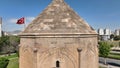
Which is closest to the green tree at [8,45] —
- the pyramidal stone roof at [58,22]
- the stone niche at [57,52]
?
the pyramidal stone roof at [58,22]

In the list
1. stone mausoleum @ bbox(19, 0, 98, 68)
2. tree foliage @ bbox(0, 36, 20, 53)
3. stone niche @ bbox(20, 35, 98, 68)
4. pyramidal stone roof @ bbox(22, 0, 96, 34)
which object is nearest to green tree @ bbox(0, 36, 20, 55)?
tree foliage @ bbox(0, 36, 20, 53)

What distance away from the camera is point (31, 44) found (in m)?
8.09

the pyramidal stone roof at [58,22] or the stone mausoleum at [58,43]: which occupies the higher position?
the pyramidal stone roof at [58,22]

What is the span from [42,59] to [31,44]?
2.62 feet

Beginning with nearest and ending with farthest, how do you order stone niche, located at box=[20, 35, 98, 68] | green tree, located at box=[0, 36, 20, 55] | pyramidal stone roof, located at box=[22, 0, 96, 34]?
stone niche, located at box=[20, 35, 98, 68] → pyramidal stone roof, located at box=[22, 0, 96, 34] → green tree, located at box=[0, 36, 20, 55]

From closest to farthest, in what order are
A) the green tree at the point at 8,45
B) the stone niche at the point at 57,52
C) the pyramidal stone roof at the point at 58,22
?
the stone niche at the point at 57,52 < the pyramidal stone roof at the point at 58,22 < the green tree at the point at 8,45

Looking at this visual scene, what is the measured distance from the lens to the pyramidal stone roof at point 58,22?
8000 millimetres

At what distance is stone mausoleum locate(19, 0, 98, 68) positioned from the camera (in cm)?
786

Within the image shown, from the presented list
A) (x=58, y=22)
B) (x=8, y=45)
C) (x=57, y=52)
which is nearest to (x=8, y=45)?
(x=8, y=45)

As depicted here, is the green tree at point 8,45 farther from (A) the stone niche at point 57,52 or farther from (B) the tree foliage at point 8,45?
(A) the stone niche at point 57,52

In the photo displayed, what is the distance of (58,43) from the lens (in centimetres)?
789

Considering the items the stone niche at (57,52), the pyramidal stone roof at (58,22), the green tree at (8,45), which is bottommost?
the green tree at (8,45)

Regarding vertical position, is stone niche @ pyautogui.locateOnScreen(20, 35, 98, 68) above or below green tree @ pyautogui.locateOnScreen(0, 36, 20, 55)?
above

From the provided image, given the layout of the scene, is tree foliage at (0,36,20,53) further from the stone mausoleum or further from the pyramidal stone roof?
the stone mausoleum
